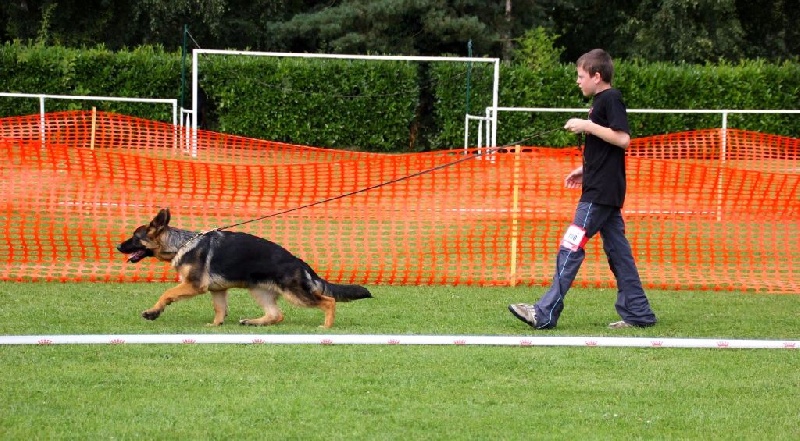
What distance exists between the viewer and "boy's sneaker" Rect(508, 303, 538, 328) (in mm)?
7855

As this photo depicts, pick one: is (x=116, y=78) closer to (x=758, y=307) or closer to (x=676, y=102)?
(x=676, y=102)

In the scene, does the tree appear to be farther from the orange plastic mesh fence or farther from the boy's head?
the boy's head

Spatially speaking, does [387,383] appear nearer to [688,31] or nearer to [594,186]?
[594,186]

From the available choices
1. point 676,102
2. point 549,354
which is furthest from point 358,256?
point 676,102

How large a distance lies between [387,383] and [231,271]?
1983mm

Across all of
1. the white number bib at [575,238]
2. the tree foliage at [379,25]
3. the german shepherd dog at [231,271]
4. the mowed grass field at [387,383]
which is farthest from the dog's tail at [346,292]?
the tree foliage at [379,25]

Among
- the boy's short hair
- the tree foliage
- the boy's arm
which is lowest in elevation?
the boy's arm

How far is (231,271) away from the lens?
25.4ft

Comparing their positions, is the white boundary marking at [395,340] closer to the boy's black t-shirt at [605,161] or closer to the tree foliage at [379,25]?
the boy's black t-shirt at [605,161]

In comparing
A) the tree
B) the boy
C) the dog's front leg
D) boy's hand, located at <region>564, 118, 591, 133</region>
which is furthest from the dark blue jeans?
the tree

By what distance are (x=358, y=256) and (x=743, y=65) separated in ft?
66.9

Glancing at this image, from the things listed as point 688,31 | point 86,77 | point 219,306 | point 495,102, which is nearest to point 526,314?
point 219,306

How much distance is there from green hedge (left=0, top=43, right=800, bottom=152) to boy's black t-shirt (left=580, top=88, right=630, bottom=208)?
61.0 ft

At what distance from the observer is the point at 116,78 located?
27.0 metres
